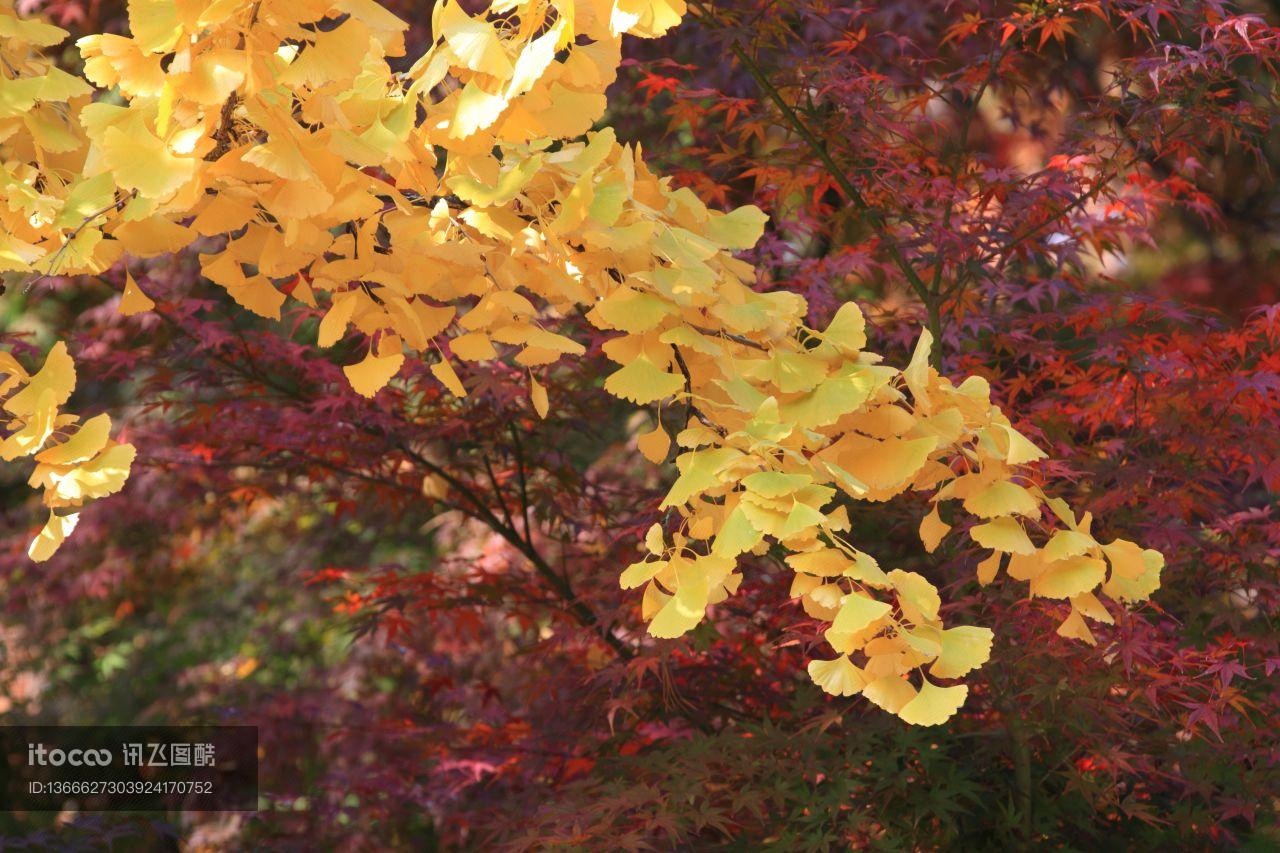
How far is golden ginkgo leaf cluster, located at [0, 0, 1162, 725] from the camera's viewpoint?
→ 1.21 metres

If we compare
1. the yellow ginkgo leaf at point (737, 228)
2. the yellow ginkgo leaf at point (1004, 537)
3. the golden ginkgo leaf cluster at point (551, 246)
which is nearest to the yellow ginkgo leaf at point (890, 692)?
the golden ginkgo leaf cluster at point (551, 246)

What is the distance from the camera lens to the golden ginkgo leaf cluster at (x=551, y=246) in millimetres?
1214

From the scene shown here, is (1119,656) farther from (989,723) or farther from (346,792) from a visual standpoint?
(346,792)

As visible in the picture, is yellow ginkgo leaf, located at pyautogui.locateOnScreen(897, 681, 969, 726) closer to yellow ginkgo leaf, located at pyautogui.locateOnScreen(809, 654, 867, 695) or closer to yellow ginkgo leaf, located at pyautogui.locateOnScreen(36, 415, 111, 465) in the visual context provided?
yellow ginkgo leaf, located at pyautogui.locateOnScreen(809, 654, 867, 695)

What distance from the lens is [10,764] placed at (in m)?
5.15

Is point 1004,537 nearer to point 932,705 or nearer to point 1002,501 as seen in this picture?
point 1002,501

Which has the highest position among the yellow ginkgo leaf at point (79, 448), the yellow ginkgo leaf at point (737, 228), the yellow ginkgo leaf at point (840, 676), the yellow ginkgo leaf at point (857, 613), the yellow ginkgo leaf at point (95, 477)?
the yellow ginkgo leaf at point (737, 228)

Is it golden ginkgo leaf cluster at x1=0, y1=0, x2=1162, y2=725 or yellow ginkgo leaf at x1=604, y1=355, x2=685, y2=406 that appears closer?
golden ginkgo leaf cluster at x1=0, y1=0, x2=1162, y2=725

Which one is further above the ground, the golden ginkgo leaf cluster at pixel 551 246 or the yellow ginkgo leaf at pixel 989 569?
the golden ginkgo leaf cluster at pixel 551 246

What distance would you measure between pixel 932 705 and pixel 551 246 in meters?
0.57

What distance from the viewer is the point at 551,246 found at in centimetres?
132

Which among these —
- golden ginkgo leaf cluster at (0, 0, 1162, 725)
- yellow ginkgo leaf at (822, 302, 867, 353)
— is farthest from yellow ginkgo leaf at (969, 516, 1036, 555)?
yellow ginkgo leaf at (822, 302, 867, 353)

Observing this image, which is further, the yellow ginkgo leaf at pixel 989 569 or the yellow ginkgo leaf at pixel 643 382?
the yellow ginkgo leaf at pixel 989 569

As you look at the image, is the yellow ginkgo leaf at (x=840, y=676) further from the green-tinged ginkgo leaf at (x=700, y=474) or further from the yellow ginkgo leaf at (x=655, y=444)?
the yellow ginkgo leaf at (x=655, y=444)
